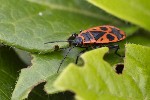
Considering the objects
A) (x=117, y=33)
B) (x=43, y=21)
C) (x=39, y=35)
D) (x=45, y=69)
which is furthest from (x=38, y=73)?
(x=117, y=33)

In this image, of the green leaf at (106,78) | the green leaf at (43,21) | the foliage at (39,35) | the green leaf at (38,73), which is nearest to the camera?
the green leaf at (106,78)

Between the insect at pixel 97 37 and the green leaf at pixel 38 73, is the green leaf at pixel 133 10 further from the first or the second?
the green leaf at pixel 38 73

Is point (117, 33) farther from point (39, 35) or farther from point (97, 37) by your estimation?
point (39, 35)

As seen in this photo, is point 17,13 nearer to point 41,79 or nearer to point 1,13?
point 1,13

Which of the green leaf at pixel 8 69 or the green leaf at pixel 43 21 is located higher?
the green leaf at pixel 43 21

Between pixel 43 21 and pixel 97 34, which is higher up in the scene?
pixel 43 21

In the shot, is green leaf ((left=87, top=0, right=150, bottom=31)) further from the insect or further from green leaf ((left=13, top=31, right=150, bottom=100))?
green leaf ((left=13, top=31, right=150, bottom=100))

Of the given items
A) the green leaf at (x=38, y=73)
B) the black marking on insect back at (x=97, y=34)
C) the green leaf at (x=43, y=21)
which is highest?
the green leaf at (x=43, y=21)

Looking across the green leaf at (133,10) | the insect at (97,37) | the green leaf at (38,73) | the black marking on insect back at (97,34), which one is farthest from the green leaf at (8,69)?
the green leaf at (133,10)
